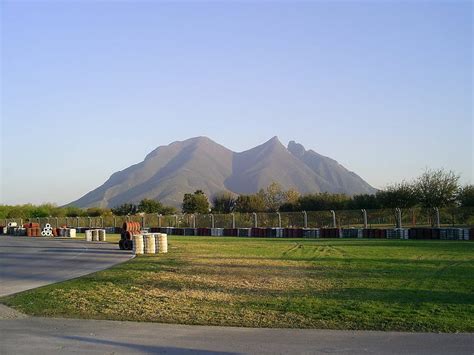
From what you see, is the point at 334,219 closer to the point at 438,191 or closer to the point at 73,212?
the point at 438,191

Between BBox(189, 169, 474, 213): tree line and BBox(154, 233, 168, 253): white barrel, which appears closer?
BBox(154, 233, 168, 253): white barrel

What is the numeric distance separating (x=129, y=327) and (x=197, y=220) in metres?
58.0

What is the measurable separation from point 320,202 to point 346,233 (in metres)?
34.8

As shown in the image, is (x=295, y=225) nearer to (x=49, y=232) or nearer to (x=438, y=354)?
(x=49, y=232)

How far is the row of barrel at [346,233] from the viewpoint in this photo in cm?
4103

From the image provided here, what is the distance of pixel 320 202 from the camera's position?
272 feet

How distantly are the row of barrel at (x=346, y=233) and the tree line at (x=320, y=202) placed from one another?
21.1 metres

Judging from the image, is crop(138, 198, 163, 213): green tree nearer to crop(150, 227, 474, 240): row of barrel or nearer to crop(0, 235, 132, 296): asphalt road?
crop(150, 227, 474, 240): row of barrel

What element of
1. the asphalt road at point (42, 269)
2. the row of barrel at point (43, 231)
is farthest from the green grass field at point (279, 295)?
the row of barrel at point (43, 231)

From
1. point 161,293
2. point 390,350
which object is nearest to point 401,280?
point 161,293

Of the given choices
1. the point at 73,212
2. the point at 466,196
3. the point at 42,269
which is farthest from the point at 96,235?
the point at 73,212

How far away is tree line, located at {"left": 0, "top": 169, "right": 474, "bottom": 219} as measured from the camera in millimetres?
66000

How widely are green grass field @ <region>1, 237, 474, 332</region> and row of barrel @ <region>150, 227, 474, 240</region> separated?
1911 cm

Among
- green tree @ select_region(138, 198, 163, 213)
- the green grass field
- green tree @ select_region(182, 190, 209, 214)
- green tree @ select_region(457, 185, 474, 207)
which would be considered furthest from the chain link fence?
green tree @ select_region(138, 198, 163, 213)
